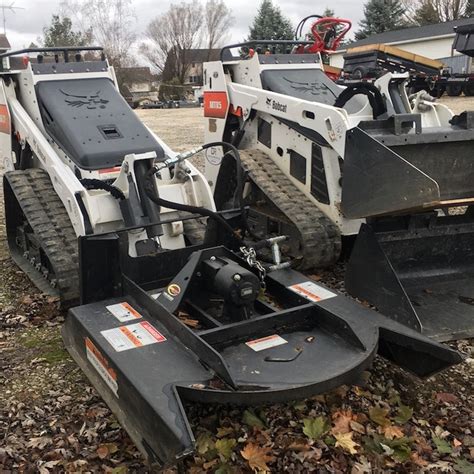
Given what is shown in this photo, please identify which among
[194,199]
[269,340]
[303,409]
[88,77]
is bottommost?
[303,409]

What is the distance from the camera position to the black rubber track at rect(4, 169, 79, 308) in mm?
4441

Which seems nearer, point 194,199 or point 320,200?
point 194,199

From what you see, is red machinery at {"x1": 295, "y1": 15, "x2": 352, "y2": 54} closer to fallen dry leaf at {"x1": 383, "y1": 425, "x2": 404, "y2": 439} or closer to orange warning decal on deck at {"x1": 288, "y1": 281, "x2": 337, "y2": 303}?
orange warning decal on deck at {"x1": 288, "y1": 281, "x2": 337, "y2": 303}

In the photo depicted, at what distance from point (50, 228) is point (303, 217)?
2.08 meters

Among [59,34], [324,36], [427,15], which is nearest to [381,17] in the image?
[427,15]

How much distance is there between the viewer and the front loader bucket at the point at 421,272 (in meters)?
4.20

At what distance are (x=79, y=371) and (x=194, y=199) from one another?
5.58 ft

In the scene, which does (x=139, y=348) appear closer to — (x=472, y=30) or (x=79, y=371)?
(x=79, y=371)

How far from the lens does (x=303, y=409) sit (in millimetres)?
3381

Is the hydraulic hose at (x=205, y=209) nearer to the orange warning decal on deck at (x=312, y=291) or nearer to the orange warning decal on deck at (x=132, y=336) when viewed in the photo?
the orange warning decal on deck at (x=312, y=291)

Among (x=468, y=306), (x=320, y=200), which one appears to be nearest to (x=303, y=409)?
(x=468, y=306)

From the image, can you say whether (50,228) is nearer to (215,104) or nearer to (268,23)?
(215,104)

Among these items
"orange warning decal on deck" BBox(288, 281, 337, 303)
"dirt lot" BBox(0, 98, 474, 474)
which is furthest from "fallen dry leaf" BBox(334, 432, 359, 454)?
"orange warning decal on deck" BBox(288, 281, 337, 303)

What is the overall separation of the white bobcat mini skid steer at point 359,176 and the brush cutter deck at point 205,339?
77 cm
